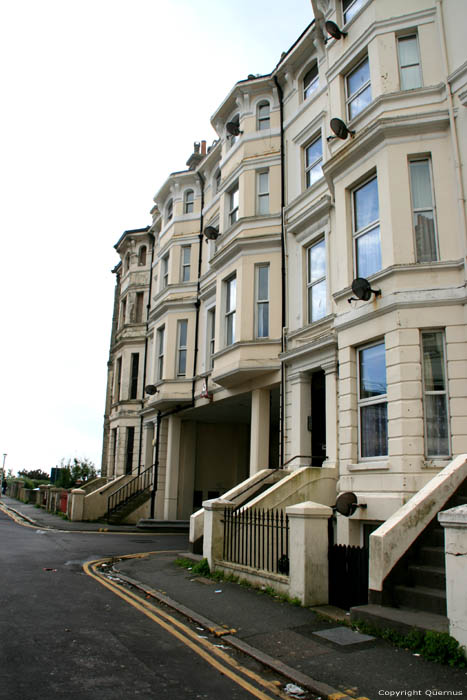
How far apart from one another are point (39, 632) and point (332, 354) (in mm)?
8979

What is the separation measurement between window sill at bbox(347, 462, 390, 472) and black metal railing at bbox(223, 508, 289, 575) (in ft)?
5.72

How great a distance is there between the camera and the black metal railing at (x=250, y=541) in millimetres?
9888

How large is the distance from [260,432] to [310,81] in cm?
1081

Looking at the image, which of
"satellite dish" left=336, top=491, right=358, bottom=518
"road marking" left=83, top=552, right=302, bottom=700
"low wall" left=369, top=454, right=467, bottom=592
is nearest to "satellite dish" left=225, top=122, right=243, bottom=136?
"satellite dish" left=336, top=491, right=358, bottom=518

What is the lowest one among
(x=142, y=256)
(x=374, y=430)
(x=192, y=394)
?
(x=374, y=430)

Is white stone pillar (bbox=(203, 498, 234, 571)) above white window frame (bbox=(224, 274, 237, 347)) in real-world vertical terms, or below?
below

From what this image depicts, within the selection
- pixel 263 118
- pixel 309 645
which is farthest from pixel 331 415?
pixel 263 118

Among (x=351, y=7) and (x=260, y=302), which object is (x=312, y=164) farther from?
(x=260, y=302)

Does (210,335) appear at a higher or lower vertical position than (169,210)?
lower

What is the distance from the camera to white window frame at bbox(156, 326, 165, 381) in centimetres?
2438

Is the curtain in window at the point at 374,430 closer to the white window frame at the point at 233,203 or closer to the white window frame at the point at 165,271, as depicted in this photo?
the white window frame at the point at 233,203

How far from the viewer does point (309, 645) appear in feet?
20.8

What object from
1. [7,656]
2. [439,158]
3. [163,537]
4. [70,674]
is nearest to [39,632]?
[7,656]

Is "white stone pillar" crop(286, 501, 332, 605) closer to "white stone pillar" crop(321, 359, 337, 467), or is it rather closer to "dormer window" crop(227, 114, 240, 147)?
"white stone pillar" crop(321, 359, 337, 467)
